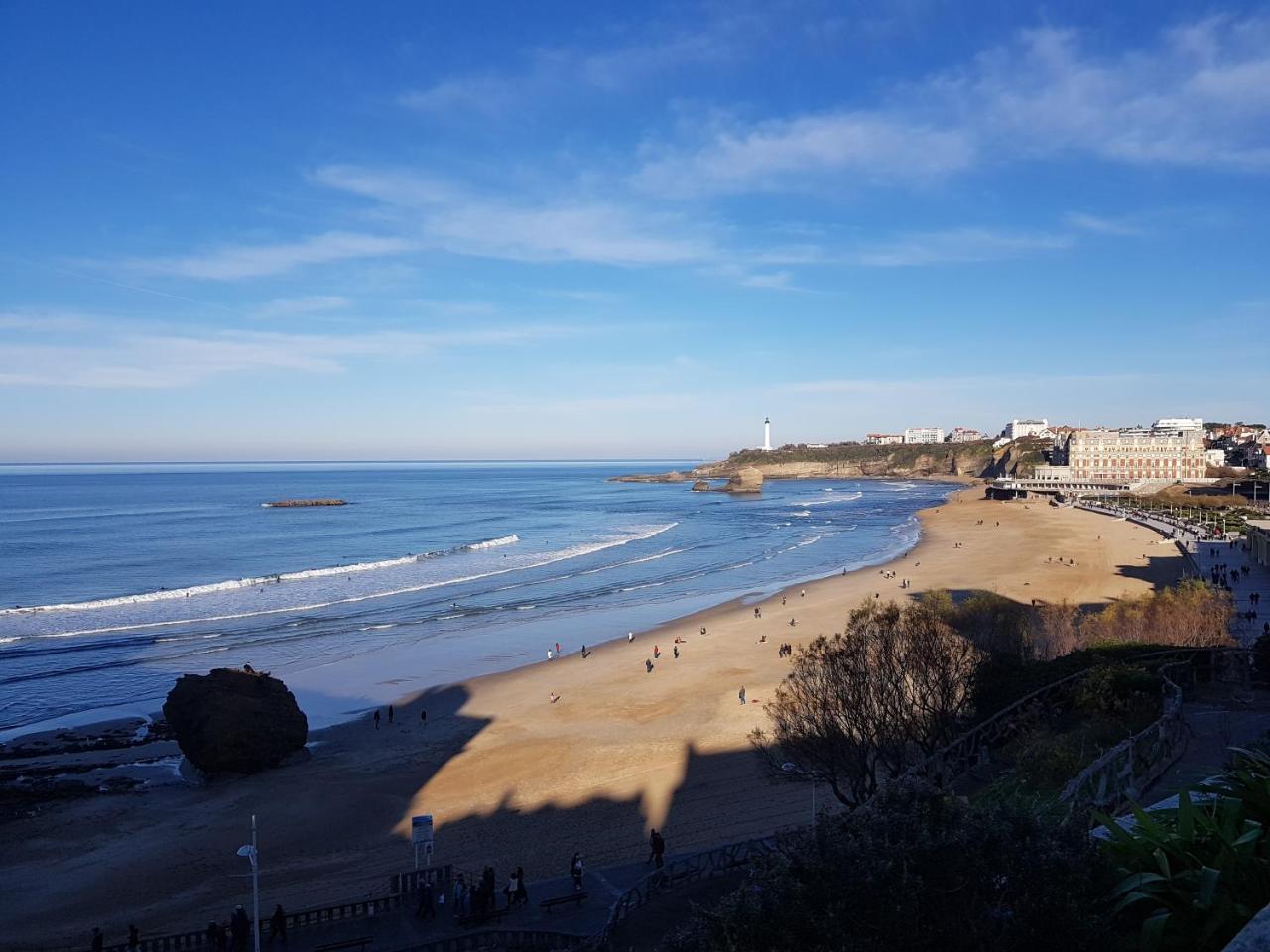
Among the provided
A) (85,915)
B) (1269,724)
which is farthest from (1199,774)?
(85,915)

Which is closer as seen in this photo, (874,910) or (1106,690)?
(874,910)

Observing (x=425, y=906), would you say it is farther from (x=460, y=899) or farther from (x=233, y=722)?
(x=233, y=722)

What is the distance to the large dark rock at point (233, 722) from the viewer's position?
2375 centimetres

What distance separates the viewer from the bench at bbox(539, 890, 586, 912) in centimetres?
1380

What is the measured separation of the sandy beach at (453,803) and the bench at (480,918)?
3262mm

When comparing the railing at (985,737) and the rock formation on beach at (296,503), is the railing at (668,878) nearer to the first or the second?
the railing at (985,737)

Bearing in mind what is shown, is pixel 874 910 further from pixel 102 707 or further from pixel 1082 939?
pixel 102 707

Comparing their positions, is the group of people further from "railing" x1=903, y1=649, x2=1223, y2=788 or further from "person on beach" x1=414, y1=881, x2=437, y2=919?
"railing" x1=903, y1=649, x2=1223, y2=788

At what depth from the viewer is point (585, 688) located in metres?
31.5

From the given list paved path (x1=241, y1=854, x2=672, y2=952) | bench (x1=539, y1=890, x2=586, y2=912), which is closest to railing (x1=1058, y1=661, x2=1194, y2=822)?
paved path (x1=241, y1=854, x2=672, y2=952)

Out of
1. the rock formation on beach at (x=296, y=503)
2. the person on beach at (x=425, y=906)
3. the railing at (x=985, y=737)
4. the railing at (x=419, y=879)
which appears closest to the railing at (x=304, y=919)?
the railing at (x=419, y=879)

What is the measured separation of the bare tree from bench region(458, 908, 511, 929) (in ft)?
20.9

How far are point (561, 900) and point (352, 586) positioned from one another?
142 feet

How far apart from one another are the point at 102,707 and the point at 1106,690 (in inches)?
1161
